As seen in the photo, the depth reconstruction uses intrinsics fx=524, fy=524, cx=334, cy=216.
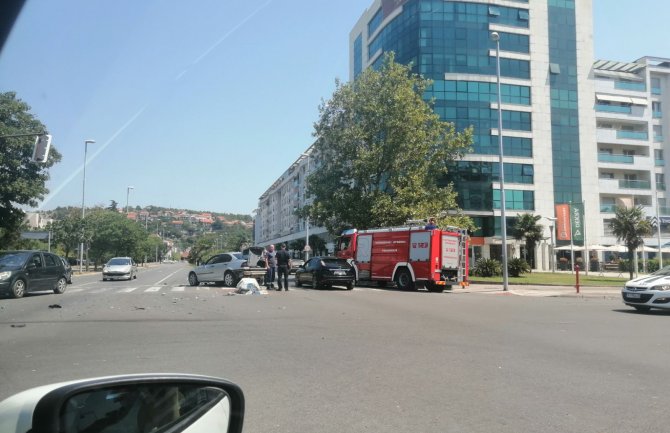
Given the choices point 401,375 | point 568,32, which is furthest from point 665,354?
point 568,32

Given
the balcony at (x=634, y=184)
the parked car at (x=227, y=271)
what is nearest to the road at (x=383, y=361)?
the parked car at (x=227, y=271)

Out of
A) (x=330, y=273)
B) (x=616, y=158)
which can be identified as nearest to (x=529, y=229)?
(x=616, y=158)

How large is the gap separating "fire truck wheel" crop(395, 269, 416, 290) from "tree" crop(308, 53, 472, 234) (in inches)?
308

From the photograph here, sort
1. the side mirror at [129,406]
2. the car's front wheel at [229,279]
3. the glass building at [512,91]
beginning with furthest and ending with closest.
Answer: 1. the glass building at [512,91]
2. the car's front wheel at [229,279]
3. the side mirror at [129,406]

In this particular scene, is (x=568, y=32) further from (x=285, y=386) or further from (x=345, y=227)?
(x=285, y=386)

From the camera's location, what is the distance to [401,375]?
6.80 metres

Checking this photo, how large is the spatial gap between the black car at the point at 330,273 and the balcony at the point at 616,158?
1810 inches

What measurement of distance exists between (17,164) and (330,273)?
23.2m

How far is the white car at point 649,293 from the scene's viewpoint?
14703 mm

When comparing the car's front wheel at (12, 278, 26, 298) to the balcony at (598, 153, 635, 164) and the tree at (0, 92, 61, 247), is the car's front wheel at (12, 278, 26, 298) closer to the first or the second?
the tree at (0, 92, 61, 247)

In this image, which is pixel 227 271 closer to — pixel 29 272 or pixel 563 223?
pixel 29 272

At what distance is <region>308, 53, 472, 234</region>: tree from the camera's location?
35.0 m

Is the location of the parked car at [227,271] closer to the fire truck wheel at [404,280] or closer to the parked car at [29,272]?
the fire truck wheel at [404,280]

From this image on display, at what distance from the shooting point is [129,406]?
80.2 inches
